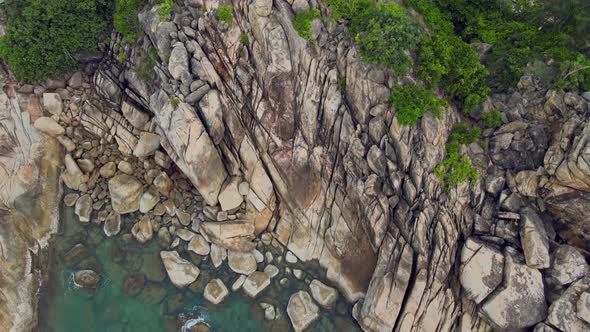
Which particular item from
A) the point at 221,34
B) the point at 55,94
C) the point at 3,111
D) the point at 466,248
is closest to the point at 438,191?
the point at 466,248

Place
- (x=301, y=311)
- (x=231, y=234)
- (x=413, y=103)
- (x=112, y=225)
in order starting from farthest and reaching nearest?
1. (x=112, y=225)
2. (x=231, y=234)
3. (x=301, y=311)
4. (x=413, y=103)

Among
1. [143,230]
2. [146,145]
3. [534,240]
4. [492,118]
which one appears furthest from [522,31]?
[143,230]

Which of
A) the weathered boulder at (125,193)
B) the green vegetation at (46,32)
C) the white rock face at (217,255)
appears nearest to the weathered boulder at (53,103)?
the green vegetation at (46,32)

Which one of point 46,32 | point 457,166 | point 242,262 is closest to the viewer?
point 457,166

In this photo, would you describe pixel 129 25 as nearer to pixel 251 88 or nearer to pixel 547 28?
pixel 251 88

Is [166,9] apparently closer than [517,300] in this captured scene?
No

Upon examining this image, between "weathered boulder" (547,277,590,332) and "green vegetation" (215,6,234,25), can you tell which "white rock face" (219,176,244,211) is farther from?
"weathered boulder" (547,277,590,332)

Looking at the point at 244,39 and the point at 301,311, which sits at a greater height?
the point at 244,39

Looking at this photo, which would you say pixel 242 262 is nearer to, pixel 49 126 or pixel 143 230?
pixel 143 230
